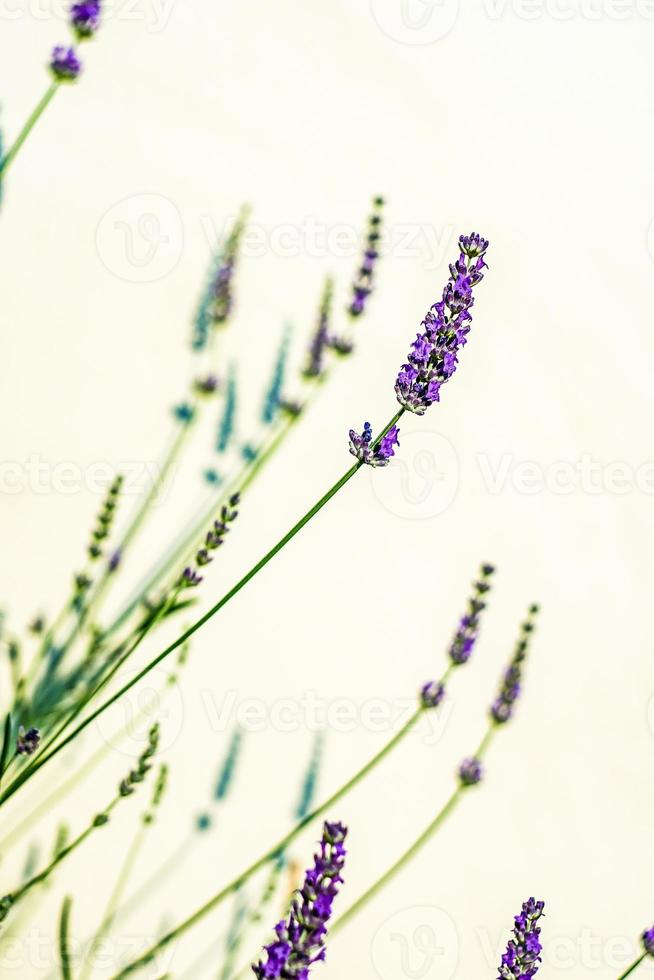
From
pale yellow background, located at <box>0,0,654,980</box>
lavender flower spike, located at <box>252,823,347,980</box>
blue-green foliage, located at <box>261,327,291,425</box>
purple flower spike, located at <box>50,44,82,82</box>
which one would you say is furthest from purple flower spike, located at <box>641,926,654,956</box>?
purple flower spike, located at <box>50,44,82,82</box>

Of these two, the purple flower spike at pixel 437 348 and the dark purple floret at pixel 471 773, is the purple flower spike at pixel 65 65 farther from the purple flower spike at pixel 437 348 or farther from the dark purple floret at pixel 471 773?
the dark purple floret at pixel 471 773

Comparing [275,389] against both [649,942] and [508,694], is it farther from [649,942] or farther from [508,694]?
[649,942]

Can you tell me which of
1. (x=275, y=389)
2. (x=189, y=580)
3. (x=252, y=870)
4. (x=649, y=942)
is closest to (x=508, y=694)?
(x=649, y=942)

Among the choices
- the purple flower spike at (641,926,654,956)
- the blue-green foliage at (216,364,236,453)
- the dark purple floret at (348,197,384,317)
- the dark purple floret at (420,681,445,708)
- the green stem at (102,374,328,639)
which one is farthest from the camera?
the blue-green foliage at (216,364,236,453)

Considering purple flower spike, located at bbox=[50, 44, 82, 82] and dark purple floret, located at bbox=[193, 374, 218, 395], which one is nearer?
purple flower spike, located at bbox=[50, 44, 82, 82]

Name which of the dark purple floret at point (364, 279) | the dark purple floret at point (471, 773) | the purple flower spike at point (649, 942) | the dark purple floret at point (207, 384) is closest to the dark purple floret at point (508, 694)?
the dark purple floret at point (471, 773)

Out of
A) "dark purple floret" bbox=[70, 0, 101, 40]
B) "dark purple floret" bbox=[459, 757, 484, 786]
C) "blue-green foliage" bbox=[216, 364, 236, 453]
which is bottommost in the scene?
"dark purple floret" bbox=[459, 757, 484, 786]

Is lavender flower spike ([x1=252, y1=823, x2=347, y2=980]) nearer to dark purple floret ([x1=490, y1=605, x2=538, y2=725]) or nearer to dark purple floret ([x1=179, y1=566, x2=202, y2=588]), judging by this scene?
dark purple floret ([x1=179, y1=566, x2=202, y2=588])
